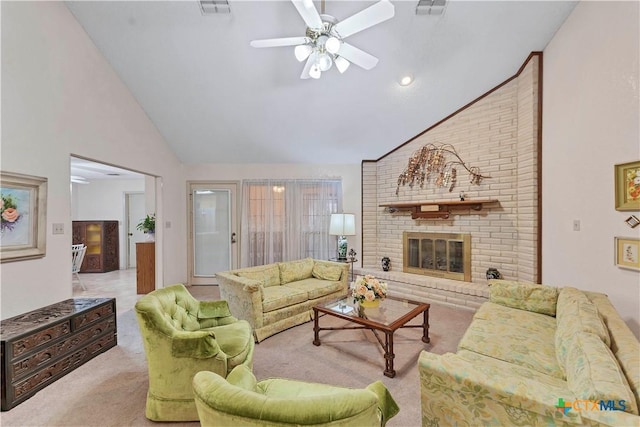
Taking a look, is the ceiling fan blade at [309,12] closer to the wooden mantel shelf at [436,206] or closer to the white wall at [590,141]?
the white wall at [590,141]

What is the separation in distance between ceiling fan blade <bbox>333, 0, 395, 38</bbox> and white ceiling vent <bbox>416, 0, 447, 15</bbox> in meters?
1.10

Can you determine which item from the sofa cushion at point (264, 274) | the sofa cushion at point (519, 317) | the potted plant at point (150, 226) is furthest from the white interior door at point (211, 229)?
the sofa cushion at point (519, 317)

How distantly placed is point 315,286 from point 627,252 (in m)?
2.93

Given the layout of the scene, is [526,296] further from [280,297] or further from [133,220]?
[133,220]

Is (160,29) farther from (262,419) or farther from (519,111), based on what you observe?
(519,111)

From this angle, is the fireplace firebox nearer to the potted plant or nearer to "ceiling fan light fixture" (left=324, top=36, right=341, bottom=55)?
"ceiling fan light fixture" (left=324, top=36, right=341, bottom=55)

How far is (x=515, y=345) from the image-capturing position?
6.26 feet

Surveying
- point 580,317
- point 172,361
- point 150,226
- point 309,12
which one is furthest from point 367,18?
point 150,226

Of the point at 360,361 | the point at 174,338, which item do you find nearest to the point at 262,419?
the point at 174,338

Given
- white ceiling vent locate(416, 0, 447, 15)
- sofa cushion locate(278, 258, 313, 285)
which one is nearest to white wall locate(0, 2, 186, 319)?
sofa cushion locate(278, 258, 313, 285)

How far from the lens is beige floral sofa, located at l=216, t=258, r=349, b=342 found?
9.63ft

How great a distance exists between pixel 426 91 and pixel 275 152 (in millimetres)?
2545

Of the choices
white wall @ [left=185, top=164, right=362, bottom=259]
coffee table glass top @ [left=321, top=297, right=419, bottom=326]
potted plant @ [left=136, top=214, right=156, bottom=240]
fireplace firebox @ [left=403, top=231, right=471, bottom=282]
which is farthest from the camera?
white wall @ [left=185, top=164, right=362, bottom=259]

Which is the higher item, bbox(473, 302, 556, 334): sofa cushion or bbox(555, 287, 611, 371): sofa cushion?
bbox(555, 287, 611, 371): sofa cushion
